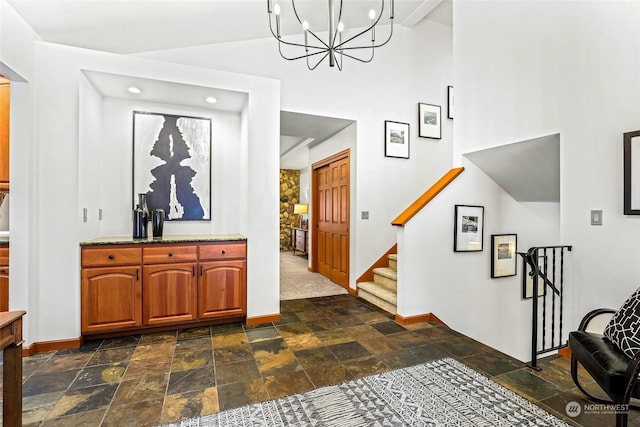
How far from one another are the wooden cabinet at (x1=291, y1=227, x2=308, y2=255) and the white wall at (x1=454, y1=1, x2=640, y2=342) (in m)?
5.62

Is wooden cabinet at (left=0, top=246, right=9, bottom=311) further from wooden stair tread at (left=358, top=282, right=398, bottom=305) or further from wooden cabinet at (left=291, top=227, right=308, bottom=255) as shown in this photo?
wooden cabinet at (left=291, top=227, right=308, bottom=255)

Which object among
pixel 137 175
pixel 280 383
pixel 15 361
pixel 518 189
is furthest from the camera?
pixel 518 189

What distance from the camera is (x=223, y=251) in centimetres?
317

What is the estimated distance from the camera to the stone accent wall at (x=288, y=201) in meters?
9.71

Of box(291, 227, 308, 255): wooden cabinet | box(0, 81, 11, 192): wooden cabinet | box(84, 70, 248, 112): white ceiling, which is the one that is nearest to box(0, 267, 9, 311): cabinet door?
box(0, 81, 11, 192): wooden cabinet

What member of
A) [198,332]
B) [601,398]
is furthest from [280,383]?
[601,398]

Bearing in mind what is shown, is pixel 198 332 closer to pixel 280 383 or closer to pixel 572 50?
pixel 280 383

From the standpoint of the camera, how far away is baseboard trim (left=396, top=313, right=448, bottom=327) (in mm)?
3279

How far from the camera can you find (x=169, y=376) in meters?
2.22

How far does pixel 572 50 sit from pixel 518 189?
1.61 metres

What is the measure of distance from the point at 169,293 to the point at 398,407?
7.59ft

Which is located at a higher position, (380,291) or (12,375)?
(12,375)

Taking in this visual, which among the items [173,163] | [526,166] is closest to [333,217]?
[173,163]

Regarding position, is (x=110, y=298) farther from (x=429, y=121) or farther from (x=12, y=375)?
(x=429, y=121)
